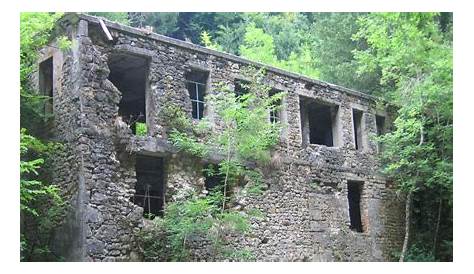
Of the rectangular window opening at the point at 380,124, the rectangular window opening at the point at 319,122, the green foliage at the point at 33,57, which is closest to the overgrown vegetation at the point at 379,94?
the green foliage at the point at 33,57

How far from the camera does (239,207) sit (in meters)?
12.9

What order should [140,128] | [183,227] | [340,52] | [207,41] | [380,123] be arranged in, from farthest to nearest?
1. [207,41]
2. [340,52]
3. [380,123]
4. [140,128]
5. [183,227]

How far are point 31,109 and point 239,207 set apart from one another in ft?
15.1

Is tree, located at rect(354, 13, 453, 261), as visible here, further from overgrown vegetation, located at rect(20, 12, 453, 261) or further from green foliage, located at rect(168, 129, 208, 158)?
green foliage, located at rect(168, 129, 208, 158)

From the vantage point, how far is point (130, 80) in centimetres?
1399

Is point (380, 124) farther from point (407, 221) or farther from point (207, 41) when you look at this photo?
point (207, 41)

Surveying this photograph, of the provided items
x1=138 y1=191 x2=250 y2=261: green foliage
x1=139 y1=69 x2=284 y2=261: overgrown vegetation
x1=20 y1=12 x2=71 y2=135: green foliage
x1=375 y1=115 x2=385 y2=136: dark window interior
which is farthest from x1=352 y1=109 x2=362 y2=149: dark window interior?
x1=20 y1=12 x2=71 y2=135: green foliage

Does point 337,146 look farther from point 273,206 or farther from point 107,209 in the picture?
point 107,209

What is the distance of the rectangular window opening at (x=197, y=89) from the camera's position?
1334 centimetres

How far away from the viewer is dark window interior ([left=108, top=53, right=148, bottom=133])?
12703mm

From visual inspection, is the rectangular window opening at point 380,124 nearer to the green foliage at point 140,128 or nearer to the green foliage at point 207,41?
the green foliage at point 207,41

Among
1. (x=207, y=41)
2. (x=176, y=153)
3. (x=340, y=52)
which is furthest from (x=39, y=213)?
(x=340, y=52)

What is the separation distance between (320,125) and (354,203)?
7.79 feet

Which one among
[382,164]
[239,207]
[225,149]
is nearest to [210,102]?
[225,149]
